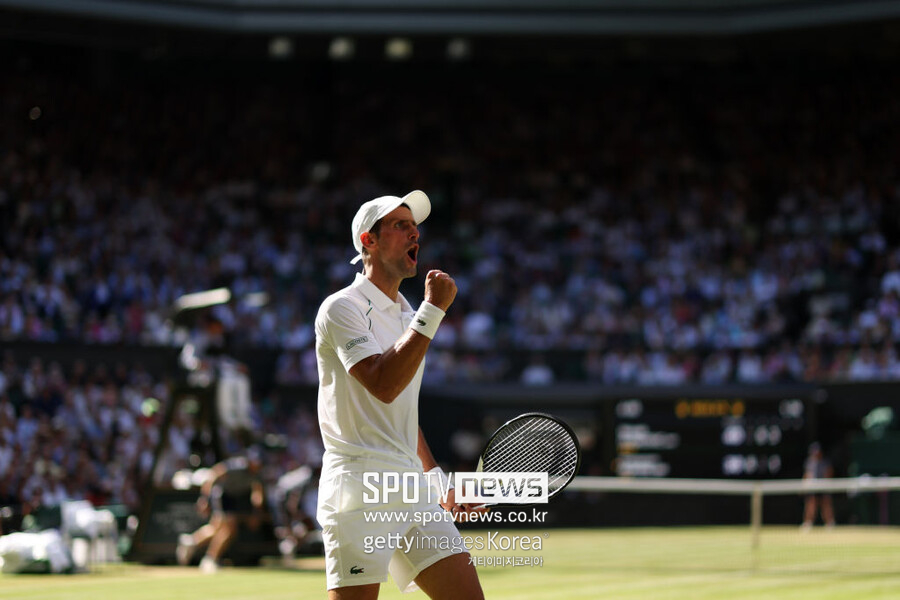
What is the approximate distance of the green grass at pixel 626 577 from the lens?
10.7 metres

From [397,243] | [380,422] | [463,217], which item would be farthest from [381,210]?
[463,217]

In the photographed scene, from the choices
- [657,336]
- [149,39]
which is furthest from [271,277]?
[657,336]

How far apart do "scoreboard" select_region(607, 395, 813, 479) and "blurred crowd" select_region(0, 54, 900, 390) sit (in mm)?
1769

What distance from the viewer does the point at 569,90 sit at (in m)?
29.8

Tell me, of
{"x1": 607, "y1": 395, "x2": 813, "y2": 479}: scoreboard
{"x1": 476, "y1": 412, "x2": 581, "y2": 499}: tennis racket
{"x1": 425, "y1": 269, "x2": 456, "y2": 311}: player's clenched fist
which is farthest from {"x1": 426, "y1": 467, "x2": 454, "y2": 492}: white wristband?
{"x1": 607, "y1": 395, "x2": 813, "y2": 479}: scoreboard

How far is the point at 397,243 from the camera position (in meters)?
4.58

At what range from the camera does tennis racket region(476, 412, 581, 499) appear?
4.81 meters

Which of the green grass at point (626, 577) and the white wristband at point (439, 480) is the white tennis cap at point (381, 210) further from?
the green grass at point (626, 577)

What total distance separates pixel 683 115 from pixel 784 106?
2223 mm

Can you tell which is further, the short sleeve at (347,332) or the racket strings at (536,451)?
the racket strings at (536,451)

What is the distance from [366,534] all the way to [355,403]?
1.48 feet

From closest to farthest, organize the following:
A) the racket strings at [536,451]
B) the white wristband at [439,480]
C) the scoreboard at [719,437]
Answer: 1. the white wristband at [439,480]
2. the racket strings at [536,451]
3. the scoreboard at [719,437]

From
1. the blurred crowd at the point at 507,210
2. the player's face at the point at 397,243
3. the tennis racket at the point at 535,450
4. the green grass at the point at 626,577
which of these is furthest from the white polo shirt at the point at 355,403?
the blurred crowd at the point at 507,210

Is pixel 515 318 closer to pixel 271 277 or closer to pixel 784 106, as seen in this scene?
pixel 271 277
